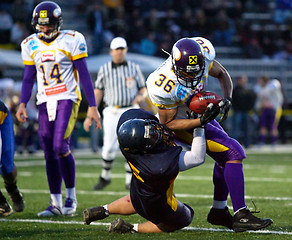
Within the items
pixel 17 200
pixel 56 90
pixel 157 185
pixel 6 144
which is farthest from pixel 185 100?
pixel 17 200

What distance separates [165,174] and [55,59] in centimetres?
185

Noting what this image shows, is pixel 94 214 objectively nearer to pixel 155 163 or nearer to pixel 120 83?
pixel 155 163

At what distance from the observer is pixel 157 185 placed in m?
4.17

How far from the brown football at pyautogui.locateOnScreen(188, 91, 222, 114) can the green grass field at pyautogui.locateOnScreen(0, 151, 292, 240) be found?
842 mm

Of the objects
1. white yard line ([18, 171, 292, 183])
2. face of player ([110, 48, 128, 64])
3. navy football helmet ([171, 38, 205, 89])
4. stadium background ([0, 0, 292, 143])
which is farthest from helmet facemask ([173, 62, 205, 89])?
stadium background ([0, 0, 292, 143])

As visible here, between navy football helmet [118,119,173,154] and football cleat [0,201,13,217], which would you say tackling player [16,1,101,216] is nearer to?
football cleat [0,201,13,217]

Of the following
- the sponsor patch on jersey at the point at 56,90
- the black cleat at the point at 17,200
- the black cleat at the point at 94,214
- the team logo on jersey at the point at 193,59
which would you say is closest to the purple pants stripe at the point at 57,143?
the sponsor patch on jersey at the point at 56,90

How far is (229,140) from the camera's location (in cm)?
439

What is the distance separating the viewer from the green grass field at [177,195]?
4.38 metres

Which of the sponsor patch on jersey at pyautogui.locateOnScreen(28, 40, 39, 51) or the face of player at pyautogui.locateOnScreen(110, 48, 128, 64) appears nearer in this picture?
the sponsor patch on jersey at pyautogui.locateOnScreen(28, 40, 39, 51)

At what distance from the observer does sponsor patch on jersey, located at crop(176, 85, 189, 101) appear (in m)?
4.23

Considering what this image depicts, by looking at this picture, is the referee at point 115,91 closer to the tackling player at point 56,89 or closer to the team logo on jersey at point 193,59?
the tackling player at point 56,89

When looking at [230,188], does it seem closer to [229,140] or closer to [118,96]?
→ [229,140]

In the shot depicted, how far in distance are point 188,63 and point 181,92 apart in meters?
0.20
